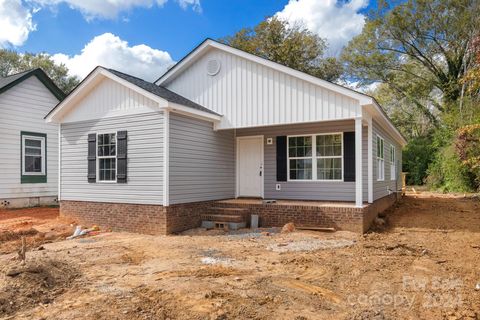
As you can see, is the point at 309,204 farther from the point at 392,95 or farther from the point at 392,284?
the point at 392,95

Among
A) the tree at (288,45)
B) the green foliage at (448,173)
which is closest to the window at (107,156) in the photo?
the green foliage at (448,173)

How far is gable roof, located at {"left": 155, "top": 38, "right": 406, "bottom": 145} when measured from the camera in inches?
329

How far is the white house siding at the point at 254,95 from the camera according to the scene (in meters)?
8.83

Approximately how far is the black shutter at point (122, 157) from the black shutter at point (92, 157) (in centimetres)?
94

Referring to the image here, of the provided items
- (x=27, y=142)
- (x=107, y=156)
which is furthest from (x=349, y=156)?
(x=27, y=142)

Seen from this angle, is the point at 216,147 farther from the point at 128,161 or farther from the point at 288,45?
the point at 288,45

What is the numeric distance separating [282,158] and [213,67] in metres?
3.47

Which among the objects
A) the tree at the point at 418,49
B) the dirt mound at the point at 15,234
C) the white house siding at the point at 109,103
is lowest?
the dirt mound at the point at 15,234

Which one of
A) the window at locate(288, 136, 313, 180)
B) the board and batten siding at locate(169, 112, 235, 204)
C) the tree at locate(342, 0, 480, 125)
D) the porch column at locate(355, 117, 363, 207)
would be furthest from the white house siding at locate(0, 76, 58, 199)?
the tree at locate(342, 0, 480, 125)

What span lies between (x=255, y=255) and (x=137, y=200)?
4.03 meters

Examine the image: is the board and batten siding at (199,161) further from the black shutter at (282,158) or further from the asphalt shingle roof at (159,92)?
the black shutter at (282,158)

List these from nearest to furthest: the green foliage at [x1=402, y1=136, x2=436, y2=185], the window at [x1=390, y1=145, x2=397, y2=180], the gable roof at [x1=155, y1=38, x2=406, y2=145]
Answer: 1. the gable roof at [x1=155, y1=38, x2=406, y2=145]
2. the window at [x1=390, y1=145, x2=397, y2=180]
3. the green foliage at [x1=402, y1=136, x2=436, y2=185]

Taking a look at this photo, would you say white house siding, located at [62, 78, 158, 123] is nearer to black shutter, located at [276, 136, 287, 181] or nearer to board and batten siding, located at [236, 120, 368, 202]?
board and batten siding, located at [236, 120, 368, 202]

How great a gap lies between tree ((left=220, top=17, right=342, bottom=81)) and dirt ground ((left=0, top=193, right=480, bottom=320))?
19.6 metres
